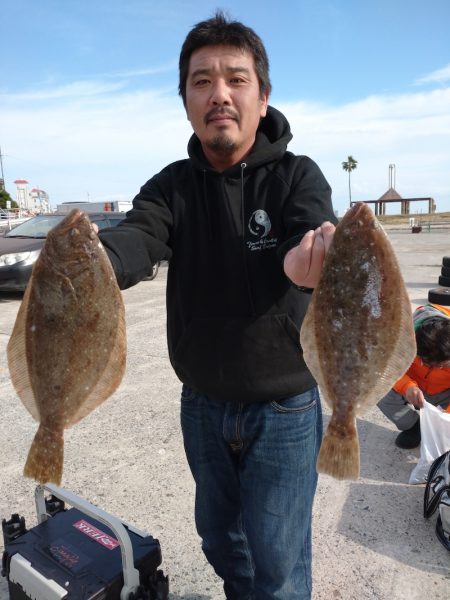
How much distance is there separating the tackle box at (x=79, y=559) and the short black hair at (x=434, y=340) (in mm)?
2700

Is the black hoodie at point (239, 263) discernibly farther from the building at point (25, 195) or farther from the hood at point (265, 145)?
the building at point (25, 195)

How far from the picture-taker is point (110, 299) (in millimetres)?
1472

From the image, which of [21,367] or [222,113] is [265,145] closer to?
[222,113]

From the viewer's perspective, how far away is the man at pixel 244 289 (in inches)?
78.0

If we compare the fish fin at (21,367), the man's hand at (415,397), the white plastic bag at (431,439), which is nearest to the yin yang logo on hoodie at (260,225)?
the fish fin at (21,367)

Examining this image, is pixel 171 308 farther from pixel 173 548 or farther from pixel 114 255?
pixel 173 548

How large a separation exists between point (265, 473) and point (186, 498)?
1.58 metres

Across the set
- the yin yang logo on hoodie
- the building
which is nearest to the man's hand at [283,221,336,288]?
the yin yang logo on hoodie

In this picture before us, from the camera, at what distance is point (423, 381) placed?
165 inches

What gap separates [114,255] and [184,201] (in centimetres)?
62

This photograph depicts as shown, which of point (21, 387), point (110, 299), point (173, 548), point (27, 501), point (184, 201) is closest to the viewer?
point (110, 299)

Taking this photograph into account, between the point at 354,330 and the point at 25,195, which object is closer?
the point at 354,330

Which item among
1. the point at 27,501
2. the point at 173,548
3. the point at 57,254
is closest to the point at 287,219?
the point at 57,254

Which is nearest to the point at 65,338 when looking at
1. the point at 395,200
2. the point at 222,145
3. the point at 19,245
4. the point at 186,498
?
the point at 222,145
